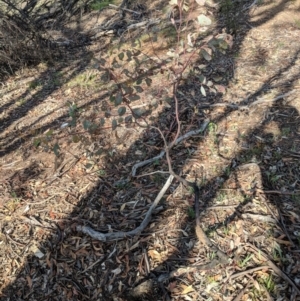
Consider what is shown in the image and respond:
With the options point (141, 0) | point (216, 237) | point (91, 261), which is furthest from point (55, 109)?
point (141, 0)

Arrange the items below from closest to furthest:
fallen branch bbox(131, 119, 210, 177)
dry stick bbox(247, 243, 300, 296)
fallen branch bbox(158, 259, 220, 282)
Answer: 1. dry stick bbox(247, 243, 300, 296)
2. fallen branch bbox(158, 259, 220, 282)
3. fallen branch bbox(131, 119, 210, 177)

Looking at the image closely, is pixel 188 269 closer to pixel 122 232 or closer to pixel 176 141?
pixel 122 232

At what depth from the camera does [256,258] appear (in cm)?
255

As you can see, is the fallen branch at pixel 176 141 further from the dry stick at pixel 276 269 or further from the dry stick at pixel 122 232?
the dry stick at pixel 276 269

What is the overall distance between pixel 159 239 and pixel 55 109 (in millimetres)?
3041

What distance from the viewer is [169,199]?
3176 mm

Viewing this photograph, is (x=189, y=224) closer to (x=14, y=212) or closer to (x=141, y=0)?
(x=14, y=212)

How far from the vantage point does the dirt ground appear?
8.42 ft

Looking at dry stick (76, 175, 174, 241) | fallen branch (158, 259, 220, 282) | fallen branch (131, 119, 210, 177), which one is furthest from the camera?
fallen branch (131, 119, 210, 177)

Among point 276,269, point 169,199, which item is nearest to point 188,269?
point 276,269

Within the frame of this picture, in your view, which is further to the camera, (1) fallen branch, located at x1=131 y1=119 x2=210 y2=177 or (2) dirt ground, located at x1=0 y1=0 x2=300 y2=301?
(1) fallen branch, located at x1=131 y1=119 x2=210 y2=177

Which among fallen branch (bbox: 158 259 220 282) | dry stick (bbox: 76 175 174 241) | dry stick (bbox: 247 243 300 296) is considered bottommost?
dry stick (bbox: 247 243 300 296)

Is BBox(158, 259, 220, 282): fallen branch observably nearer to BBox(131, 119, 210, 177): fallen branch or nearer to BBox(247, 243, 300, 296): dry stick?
BBox(247, 243, 300, 296): dry stick

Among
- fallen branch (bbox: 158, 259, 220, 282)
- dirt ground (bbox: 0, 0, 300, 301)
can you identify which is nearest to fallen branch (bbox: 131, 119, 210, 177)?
dirt ground (bbox: 0, 0, 300, 301)
